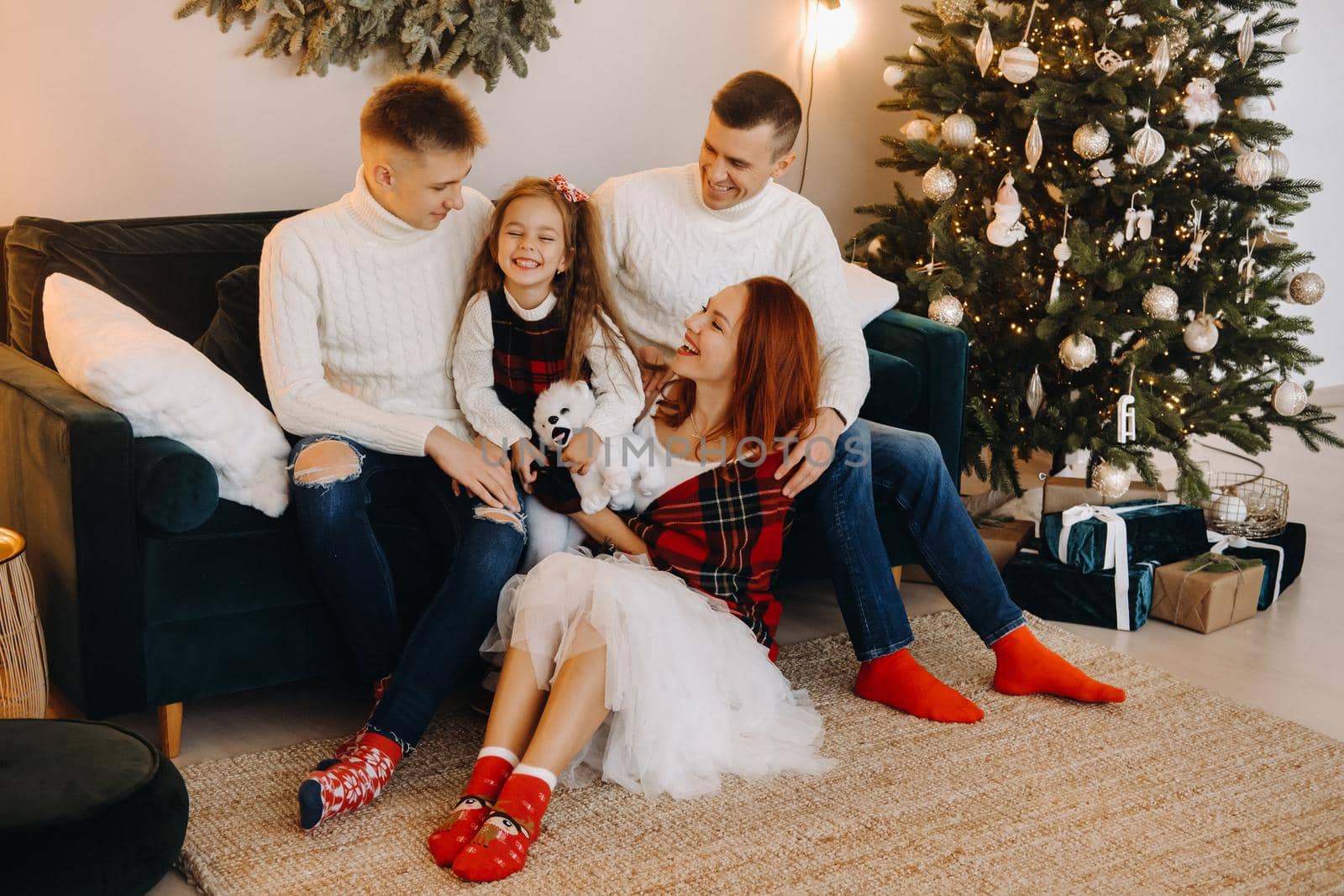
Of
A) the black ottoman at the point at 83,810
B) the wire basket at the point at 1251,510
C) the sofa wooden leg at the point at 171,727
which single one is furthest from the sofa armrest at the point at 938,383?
the black ottoman at the point at 83,810

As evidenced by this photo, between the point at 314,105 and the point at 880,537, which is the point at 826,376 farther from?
the point at 314,105

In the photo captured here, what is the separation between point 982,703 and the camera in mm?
2361

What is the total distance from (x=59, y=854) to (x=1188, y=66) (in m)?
2.90

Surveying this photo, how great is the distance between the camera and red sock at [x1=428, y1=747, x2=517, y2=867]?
177 cm

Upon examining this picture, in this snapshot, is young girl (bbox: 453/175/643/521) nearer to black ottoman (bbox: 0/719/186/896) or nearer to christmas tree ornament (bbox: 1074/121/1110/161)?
black ottoman (bbox: 0/719/186/896)

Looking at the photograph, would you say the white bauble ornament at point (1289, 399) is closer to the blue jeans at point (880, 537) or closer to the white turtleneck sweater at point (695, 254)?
the blue jeans at point (880, 537)

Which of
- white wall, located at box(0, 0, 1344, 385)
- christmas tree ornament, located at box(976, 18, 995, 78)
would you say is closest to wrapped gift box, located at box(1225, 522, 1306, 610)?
christmas tree ornament, located at box(976, 18, 995, 78)

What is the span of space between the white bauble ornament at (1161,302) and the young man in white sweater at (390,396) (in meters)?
1.63

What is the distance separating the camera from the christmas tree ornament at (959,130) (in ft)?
10.3

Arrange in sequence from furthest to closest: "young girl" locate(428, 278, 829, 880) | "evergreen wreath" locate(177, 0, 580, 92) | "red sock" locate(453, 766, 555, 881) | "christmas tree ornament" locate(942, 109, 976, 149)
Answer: "christmas tree ornament" locate(942, 109, 976, 149)
"evergreen wreath" locate(177, 0, 580, 92)
"young girl" locate(428, 278, 829, 880)
"red sock" locate(453, 766, 555, 881)

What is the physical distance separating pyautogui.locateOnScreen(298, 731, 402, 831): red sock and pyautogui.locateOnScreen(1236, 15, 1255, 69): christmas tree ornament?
2542mm

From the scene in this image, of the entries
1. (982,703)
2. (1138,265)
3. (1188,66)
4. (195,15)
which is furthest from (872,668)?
(195,15)

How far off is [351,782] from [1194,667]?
1.73m

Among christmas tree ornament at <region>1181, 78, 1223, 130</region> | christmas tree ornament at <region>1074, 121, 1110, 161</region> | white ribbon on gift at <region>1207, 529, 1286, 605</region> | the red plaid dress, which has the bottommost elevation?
white ribbon on gift at <region>1207, 529, 1286, 605</region>
